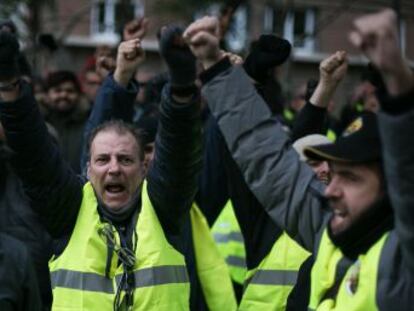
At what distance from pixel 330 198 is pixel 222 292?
192 centimetres

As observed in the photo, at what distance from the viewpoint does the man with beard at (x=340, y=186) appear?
3068 mm

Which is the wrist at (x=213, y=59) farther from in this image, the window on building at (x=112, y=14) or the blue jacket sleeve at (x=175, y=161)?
the window on building at (x=112, y=14)

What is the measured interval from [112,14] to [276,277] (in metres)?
11.9

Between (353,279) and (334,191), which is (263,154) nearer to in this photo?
(334,191)

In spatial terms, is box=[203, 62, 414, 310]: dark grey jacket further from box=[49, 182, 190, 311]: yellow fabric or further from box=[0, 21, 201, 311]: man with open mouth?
box=[49, 182, 190, 311]: yellow fabric

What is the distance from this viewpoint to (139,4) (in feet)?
64.4

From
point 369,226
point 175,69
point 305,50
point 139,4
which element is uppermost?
point 175,69

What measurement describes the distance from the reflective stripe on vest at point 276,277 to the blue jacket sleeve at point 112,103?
42.3 inches

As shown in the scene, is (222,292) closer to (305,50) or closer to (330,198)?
(330,198)

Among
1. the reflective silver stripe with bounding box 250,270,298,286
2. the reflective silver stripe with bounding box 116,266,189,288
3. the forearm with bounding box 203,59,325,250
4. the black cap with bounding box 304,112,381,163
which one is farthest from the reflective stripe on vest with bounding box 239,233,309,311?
the black cap with bounding box 304,112,381,163

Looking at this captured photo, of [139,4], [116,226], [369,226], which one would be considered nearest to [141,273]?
[116,226]

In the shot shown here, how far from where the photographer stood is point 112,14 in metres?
16.6

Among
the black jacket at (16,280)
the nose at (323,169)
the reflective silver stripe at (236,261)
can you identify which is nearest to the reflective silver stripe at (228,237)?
the reflective silver stripe at (236,261)

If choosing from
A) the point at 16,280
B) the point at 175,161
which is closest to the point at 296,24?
the point at 175,161
